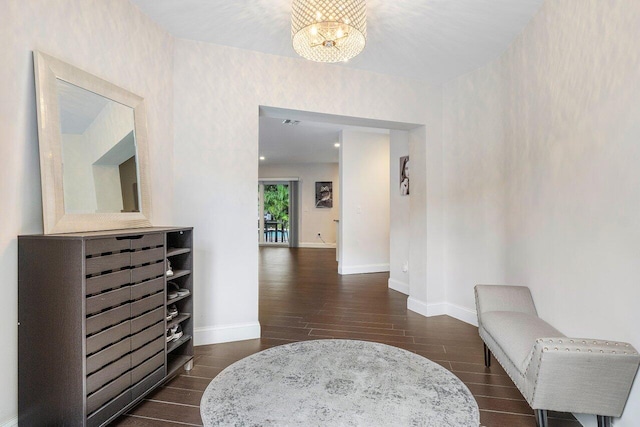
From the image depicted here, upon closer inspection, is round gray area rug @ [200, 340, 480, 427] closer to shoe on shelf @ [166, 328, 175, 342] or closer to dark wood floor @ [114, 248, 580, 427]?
dark wood floor @ [114, 248, 580, 427]

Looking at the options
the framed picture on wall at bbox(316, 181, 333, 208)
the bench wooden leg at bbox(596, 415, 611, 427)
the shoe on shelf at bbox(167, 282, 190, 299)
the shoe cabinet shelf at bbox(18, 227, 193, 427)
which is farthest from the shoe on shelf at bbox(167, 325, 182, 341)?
the framed picture on wall at bbox(316, 181, 333, 208)

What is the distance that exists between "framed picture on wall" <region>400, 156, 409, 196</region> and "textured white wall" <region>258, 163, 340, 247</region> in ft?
17.8

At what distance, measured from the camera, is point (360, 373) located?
1388mm

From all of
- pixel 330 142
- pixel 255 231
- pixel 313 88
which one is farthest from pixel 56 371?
pixel 330 142

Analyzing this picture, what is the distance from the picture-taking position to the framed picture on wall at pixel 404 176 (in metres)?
4.50

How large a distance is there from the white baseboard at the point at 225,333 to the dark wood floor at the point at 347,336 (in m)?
0.07

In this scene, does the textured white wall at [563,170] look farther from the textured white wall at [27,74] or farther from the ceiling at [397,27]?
the textured white wall at [27,74]

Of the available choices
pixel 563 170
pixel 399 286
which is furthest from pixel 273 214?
pixel 563 170

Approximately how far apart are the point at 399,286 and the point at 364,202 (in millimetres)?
1897

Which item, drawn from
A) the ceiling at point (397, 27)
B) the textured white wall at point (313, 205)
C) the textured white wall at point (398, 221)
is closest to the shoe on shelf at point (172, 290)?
the ceiling at point (397, 27)

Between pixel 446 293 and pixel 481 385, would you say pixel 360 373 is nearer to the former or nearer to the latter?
pixel 481 385

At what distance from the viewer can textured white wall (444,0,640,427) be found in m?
1.45

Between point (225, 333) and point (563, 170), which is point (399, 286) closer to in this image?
point (225, 333)

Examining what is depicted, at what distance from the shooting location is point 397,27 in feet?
8.22
